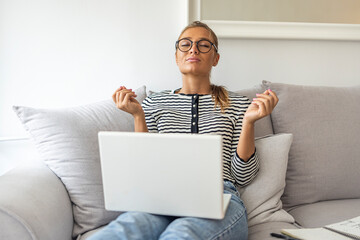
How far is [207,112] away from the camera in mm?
1439

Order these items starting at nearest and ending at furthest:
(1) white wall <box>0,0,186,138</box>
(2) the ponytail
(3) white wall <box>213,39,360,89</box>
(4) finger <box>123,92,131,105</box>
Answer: (4) finger <box>123,92,131,105</box>
(2) the ponytail
(1) white wall <box>0,0,186,138</box>
(3) white wall <box>213,39,360,89</box>

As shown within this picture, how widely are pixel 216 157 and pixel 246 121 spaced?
0.42m

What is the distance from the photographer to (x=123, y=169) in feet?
3.02

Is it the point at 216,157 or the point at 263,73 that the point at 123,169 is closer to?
the point at 216,157

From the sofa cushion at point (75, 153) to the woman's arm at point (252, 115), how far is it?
1.56ft

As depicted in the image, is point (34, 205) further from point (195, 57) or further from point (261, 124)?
point (261, 124)

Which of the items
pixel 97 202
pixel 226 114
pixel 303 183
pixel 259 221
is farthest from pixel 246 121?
pixel 97 202

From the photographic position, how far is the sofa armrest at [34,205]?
3.19 ft

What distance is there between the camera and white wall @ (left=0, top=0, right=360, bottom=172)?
1.73m

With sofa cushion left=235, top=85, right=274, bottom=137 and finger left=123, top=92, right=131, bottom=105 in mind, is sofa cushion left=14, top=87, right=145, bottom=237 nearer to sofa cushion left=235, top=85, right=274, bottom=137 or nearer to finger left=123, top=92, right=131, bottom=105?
finger left=123, top=92, right=131, bottom=105

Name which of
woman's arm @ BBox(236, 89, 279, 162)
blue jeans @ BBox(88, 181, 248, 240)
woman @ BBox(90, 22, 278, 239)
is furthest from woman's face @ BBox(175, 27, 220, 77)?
blue jeans @ BBox(88, 181, 248, 240)

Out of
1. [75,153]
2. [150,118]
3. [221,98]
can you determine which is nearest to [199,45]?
[221,98]

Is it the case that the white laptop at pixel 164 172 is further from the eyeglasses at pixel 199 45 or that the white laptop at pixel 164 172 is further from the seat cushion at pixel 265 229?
the eyeglasses at pixel 199 45

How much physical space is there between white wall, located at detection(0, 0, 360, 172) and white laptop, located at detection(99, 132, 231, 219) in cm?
93
